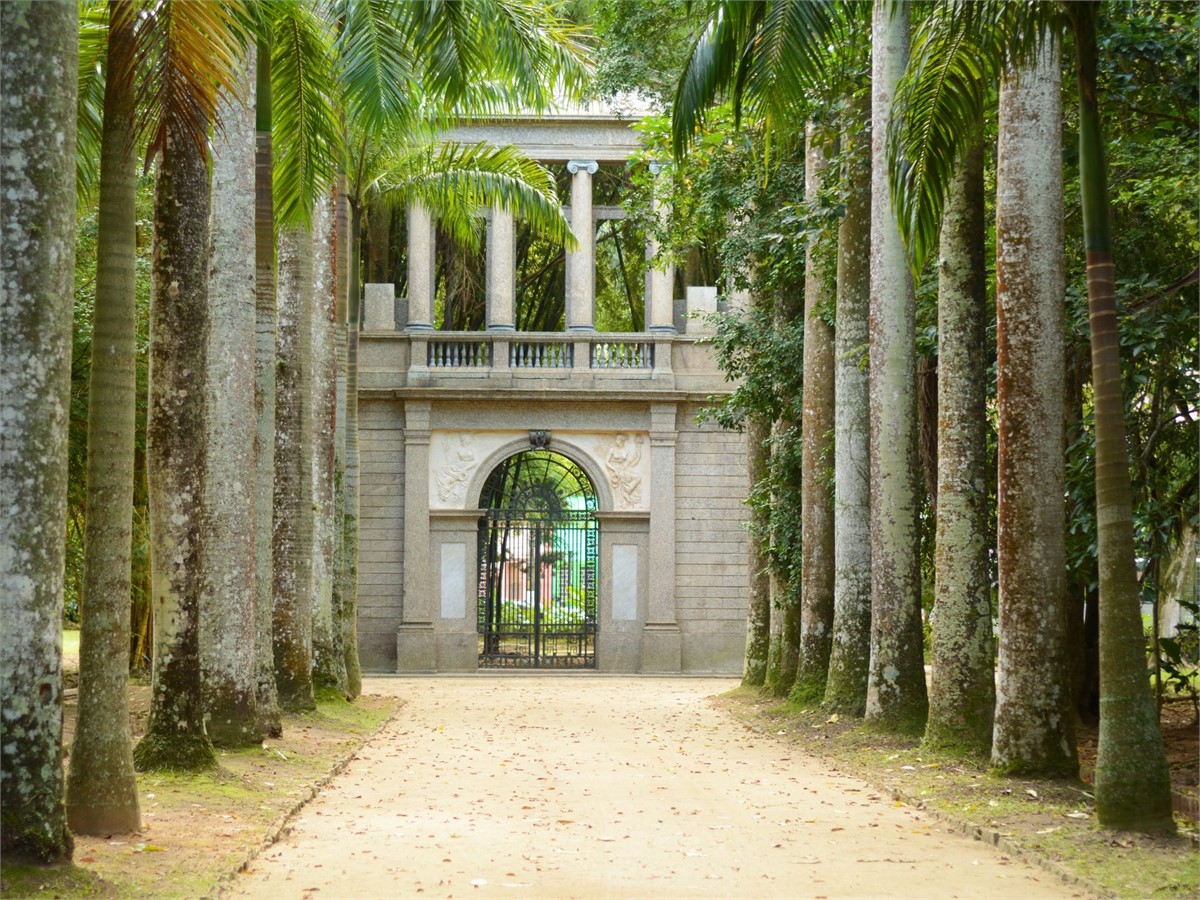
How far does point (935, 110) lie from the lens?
32.0 feet

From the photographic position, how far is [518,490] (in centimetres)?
3017

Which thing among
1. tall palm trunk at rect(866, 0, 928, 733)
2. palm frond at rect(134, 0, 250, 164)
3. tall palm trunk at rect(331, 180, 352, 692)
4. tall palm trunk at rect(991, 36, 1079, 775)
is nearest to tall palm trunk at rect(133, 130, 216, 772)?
palm frond at rect(134, 0, 250, 164)

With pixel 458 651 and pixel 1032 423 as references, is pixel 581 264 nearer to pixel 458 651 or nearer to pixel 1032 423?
pixel 458 651

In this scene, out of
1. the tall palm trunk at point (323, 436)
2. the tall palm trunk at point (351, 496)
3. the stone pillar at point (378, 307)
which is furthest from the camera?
the stone pillar at point (378, 307)

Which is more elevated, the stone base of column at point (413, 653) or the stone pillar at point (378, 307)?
the stone pillar at point (378, 307)

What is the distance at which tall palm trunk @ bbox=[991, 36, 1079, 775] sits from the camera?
32.2 feet

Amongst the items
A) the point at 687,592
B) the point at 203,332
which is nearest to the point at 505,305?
the point at 687,592

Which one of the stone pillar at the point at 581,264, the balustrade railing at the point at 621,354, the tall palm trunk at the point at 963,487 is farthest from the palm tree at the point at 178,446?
the balustrade railing at the point at 621,354

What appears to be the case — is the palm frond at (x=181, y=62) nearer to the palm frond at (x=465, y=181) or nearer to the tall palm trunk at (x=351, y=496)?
the tall palm trunk at (x=351, y=496)

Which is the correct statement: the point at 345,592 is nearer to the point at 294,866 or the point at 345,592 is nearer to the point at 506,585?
the point at 506,585

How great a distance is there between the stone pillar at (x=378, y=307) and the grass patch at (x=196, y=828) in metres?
16.8

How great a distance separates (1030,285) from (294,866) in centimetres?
576

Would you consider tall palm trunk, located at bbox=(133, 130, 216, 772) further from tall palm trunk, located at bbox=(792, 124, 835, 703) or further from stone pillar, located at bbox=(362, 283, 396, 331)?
stone pillar, located at bbox=(362, 283, 396, 331)

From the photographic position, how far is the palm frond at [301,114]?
44.9ft
